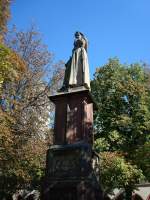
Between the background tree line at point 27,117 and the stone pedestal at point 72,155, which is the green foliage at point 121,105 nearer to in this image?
the background tree line at point 27,117

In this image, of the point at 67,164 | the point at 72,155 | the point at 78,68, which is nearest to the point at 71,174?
the point at 67,164

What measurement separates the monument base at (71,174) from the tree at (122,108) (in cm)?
1395

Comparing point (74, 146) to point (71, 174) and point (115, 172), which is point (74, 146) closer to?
point (71, 174)

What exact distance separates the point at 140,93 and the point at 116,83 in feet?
7.50

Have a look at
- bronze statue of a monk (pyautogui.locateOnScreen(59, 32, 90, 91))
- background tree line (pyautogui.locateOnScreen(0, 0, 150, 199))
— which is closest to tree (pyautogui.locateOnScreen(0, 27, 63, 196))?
background tree line (pyautogui.locateOnScreen(0, 0, 150, 199))

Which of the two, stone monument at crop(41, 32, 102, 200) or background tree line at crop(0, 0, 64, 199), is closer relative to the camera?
stone monument at crop(41, 32, 102, 200)

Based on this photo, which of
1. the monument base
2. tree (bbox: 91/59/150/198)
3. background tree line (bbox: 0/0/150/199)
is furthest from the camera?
tree (bbox: 91/59/150/198)

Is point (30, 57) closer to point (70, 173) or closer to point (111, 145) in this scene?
point (111, 145)

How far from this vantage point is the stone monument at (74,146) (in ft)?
31.2

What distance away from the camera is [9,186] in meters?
21.6

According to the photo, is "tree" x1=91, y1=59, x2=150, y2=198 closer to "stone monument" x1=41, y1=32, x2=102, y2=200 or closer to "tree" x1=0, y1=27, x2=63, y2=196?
"tree" x1=0, y1=27, x2=63, y2=196

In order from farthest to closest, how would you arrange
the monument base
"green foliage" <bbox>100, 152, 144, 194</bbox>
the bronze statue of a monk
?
"green foliage" <bbox>100, 152, 144, 194</bbox>
the bronze statue of a monk
the monument base

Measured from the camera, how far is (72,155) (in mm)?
10055

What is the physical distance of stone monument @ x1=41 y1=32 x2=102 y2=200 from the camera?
374 inches
